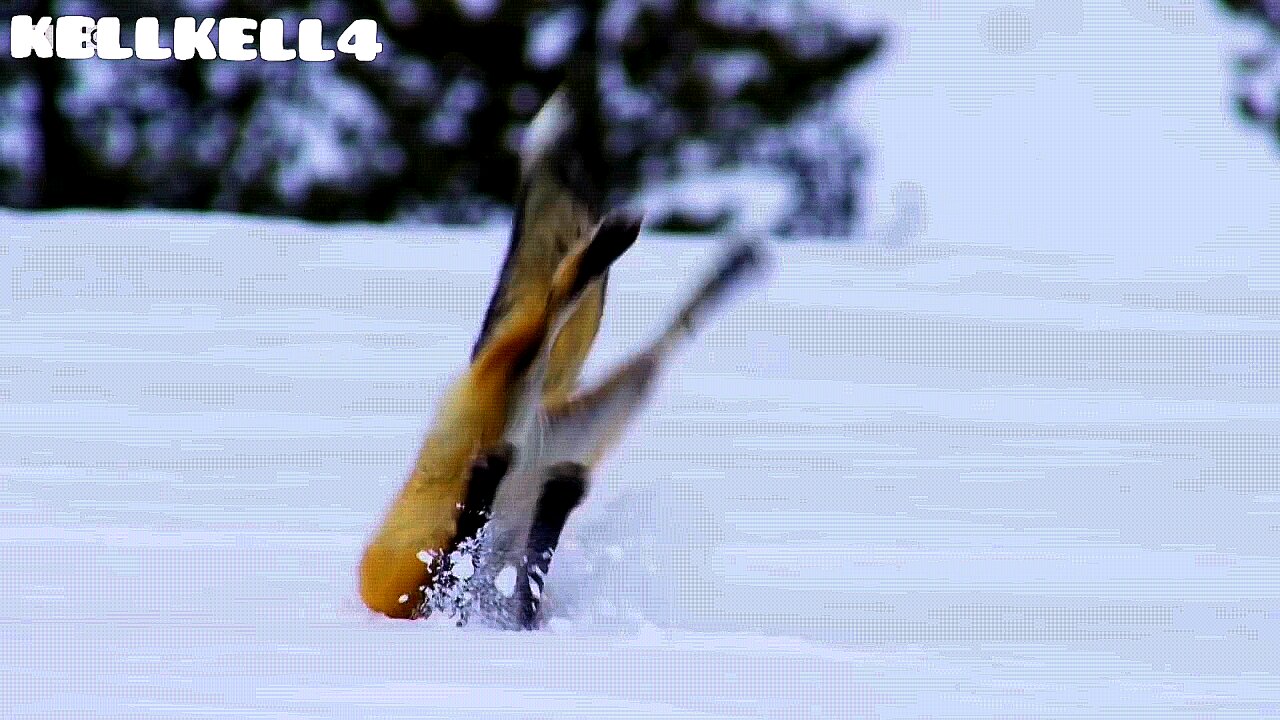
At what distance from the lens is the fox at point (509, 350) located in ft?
16.5

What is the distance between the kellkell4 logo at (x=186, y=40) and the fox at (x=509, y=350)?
15.5 meters

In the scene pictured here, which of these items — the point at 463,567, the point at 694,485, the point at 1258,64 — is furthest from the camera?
the point at 1258,64

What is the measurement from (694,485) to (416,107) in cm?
1460

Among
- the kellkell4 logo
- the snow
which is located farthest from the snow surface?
the kellkell4 logo

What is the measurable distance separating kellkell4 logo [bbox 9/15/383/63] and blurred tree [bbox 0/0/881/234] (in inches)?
4.6

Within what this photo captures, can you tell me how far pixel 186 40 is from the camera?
67.0 feet

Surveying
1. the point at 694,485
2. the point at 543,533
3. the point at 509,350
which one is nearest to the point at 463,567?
the point at 543,533

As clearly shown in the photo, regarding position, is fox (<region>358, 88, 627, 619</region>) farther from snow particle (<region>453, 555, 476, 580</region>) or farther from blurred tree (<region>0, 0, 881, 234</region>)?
blurred tree (<region>0, 0, 881, 234</region>)

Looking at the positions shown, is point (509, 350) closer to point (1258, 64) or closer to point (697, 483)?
point (697, 483)

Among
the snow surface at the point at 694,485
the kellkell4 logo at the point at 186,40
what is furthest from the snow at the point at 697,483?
the kellkell4 logo at the point at 186,40

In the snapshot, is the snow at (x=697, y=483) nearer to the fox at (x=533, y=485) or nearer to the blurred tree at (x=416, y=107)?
the fox at (x=533, y=485)

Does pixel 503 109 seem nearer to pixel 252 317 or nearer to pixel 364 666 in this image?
pixel 252 317

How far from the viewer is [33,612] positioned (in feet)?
16.1

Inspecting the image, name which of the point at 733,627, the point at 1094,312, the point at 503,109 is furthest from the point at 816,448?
the point at 503,109
